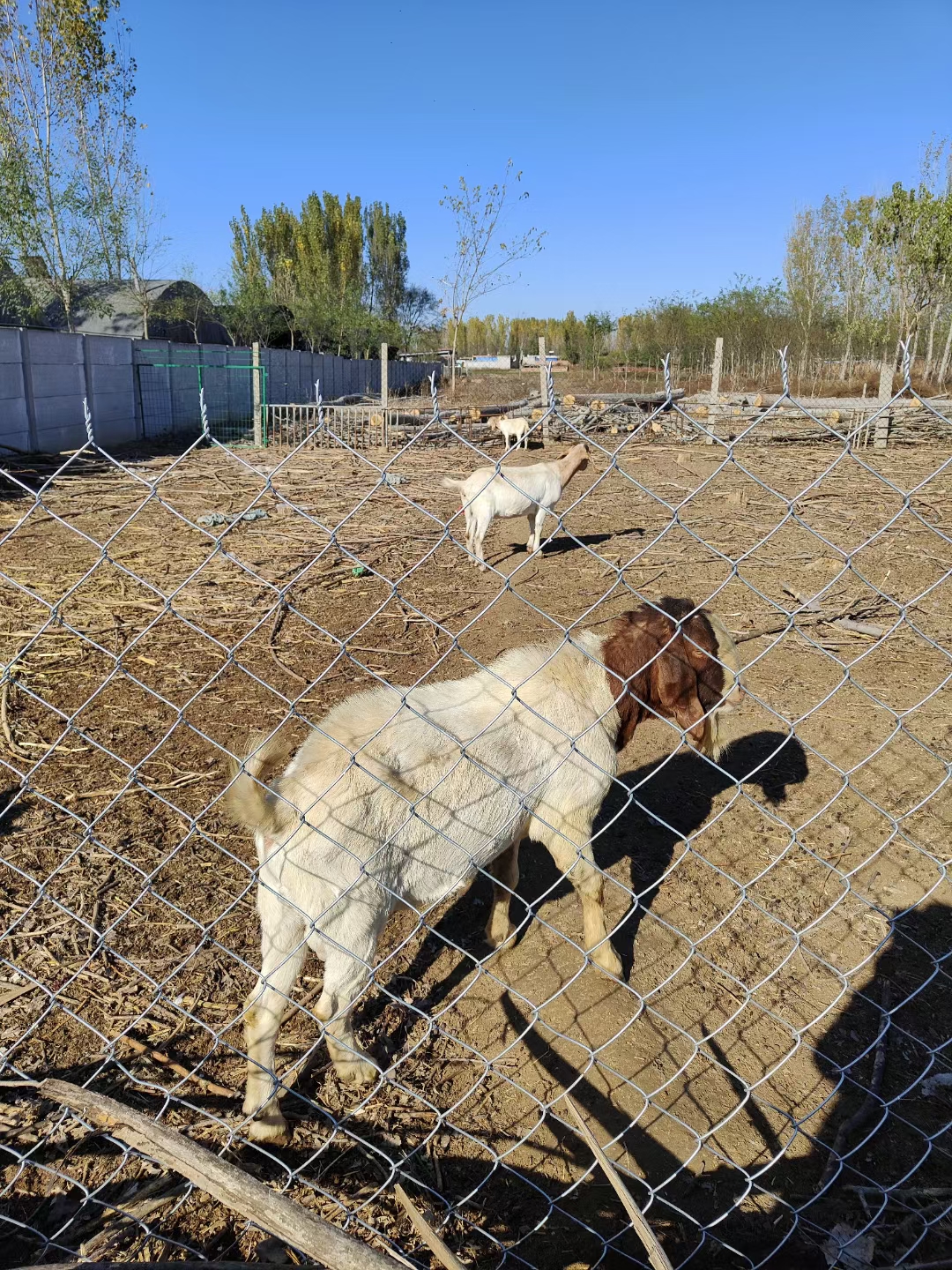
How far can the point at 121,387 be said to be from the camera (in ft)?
64.3

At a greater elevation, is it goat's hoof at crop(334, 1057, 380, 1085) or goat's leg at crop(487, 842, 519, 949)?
goat's leg at crop(487, 842, 519, 949)

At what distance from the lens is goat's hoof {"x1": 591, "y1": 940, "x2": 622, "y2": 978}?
123 inches

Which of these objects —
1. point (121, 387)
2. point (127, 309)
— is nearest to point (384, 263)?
point (127, 309)

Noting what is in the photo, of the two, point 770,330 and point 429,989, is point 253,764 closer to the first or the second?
point 429,989

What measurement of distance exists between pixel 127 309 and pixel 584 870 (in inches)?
1290

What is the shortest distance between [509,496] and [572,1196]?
313 inches

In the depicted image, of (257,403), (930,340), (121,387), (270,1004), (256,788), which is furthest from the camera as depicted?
(930,340)

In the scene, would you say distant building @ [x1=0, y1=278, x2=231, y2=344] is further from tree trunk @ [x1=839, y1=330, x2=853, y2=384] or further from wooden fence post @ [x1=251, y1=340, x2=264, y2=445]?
tree trunk @ [x1=839, y1=330, x2=853, y2=384]

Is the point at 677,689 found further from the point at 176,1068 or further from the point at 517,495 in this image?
the point at 517,495

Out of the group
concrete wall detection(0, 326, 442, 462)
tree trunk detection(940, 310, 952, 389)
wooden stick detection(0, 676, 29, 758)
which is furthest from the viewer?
tree trunk detection(940, 310, 952, 389)

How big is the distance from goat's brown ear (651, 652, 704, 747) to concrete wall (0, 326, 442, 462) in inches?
459

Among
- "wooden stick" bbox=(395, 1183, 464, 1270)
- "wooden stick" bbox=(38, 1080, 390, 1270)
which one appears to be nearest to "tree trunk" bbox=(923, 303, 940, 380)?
"wooden stick" bbox=(395, 1183, 464, 1270)

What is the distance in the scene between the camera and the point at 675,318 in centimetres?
4078

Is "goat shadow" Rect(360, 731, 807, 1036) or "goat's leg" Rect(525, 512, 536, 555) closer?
"goat shadow" Rect(360, 731, 807, 1036)
